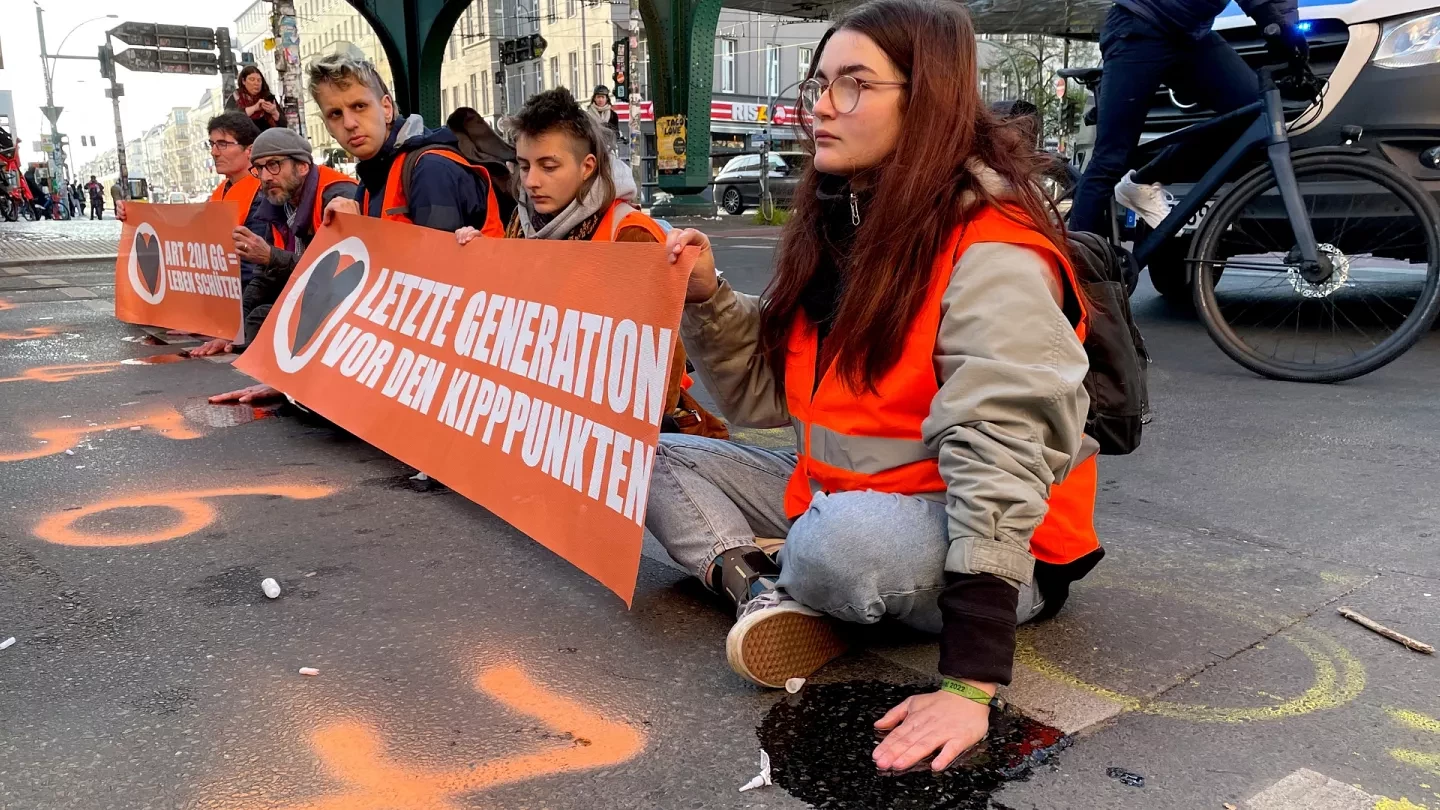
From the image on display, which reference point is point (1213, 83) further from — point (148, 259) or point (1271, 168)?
point (148, 259)

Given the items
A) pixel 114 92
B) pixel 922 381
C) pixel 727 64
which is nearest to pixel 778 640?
pixel 922 381

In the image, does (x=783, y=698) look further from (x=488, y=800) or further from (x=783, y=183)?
(x=783, y=183)

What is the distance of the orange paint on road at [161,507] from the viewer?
→ 2744 mm

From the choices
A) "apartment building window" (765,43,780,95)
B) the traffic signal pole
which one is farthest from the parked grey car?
"apartment building window" (765,43,780,95)

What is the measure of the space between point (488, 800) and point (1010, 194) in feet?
4.13

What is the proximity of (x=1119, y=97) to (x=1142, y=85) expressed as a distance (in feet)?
0.30

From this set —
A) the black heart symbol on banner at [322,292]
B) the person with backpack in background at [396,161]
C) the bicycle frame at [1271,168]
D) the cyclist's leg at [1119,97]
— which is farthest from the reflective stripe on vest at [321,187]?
the bicycle frame at [1271,168]

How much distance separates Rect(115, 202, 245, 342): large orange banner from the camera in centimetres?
575

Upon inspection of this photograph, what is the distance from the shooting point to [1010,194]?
5.76 ft

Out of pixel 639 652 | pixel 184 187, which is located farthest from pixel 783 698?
pixel 184 187

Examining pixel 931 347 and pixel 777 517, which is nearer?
pixel 931 347

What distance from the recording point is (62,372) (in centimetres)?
520

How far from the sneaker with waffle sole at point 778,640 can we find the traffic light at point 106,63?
102ft

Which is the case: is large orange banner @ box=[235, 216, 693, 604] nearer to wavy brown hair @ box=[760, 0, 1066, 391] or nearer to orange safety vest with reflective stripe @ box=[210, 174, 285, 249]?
wavy brown hair @ box=[760, 0, 1066, 391]
